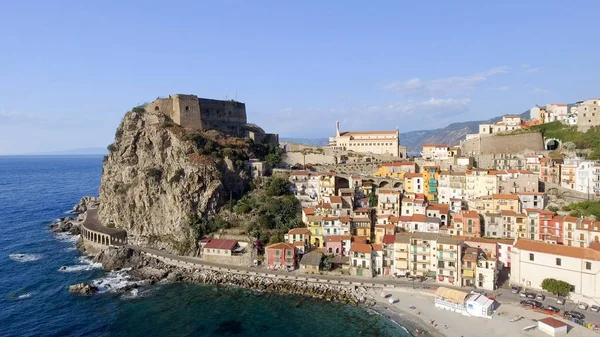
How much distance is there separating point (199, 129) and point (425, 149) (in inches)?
1404

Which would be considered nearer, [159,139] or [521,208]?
[521,208]

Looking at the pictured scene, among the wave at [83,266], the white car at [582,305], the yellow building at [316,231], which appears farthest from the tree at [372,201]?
the wave at [83,266]

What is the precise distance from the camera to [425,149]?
212ft

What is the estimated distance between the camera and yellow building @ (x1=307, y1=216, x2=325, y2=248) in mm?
43188

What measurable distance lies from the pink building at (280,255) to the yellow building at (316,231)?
2.98 meters

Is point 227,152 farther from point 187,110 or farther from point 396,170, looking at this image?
point 396,170

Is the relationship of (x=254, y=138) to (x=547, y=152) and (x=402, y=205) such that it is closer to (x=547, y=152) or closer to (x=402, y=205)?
(x=402, y=205)

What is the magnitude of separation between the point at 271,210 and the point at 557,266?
28.6m

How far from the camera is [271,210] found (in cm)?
4731

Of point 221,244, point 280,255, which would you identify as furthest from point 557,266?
point 221,244

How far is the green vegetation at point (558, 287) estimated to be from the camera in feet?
104

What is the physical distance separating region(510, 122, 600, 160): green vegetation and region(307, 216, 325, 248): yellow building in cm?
3409

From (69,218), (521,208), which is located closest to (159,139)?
(69,218)

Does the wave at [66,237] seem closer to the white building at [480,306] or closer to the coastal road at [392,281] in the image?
the coastal road at [392,281]
